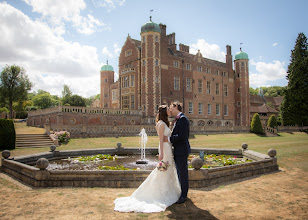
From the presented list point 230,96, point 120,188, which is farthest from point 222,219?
point 230,96

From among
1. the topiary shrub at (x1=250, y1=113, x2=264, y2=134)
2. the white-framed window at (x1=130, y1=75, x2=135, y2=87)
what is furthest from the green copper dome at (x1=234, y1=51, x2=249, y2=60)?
the white-framed window at (x1=130, y1=75, x2=135, y2=87)

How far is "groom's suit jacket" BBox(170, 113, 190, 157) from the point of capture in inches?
215

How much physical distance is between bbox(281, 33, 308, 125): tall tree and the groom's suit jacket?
1816 inches

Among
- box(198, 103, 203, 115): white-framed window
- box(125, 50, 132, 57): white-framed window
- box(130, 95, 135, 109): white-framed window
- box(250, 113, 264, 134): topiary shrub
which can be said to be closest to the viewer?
box(130, 95, 135, 109): white-framed window

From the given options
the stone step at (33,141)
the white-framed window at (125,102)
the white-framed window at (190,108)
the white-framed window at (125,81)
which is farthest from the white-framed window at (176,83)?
the stone step at (33,141)

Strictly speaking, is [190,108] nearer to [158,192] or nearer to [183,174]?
[183,174]

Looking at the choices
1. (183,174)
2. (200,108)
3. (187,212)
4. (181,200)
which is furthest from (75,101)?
(187,212)

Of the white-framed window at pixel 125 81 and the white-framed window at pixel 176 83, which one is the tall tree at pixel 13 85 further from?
the white-framed window at pixel 176 83

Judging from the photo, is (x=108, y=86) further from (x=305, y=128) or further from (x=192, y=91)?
(x=305, y=128)

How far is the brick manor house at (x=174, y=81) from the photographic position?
33.0m

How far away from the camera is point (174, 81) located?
3688 cm

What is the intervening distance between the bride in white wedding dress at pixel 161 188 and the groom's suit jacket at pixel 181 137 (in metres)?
0.18

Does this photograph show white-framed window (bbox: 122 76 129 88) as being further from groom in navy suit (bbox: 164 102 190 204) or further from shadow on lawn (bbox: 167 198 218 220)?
shadow on lawn (bbox: 167 198 218 220)

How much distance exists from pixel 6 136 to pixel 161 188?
1606cm
